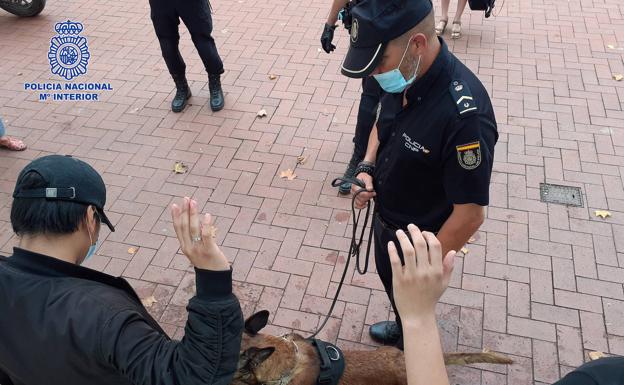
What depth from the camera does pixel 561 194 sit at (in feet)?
13.8

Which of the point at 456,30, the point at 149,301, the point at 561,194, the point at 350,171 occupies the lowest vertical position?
the point at 456,30

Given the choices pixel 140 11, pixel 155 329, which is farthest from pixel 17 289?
pixel 140 11

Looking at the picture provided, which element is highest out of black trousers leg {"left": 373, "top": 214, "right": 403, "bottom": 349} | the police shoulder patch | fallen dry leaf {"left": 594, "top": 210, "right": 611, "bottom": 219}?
the police shoulder patch

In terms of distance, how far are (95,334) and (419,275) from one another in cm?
97

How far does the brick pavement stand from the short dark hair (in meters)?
1.94

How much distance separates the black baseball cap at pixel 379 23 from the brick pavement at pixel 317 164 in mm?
2016

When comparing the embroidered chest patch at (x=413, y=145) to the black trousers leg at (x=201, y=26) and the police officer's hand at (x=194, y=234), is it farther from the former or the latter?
the black trousers leg at (x=201, y=26)

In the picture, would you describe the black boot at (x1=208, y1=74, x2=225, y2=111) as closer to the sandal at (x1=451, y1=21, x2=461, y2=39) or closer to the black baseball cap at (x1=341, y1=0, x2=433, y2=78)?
the sandal at (x1=451, y1=21, x2=461, y2=39)

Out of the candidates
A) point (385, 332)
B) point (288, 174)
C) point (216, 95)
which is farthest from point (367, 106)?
point (216, 95)

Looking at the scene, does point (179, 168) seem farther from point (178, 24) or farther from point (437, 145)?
point (437, 145)

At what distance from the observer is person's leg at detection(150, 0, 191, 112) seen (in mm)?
4703

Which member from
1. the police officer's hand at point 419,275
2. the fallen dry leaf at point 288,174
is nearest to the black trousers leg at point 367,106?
the fallen dry leaf at point 288,174

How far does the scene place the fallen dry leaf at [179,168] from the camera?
182 inches

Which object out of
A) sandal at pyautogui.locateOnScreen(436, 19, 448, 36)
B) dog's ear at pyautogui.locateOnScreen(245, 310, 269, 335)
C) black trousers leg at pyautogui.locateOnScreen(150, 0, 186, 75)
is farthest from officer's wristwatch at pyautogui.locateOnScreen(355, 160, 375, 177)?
sandal at pyautogui.locateOnScreen(436, 19, 448, 36)
